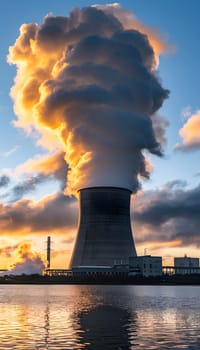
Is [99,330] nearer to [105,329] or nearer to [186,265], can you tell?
[105,329]

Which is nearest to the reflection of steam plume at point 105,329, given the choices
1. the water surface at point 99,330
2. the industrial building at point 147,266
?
the water surface at point 99,330

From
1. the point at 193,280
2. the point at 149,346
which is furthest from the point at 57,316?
the point at 193,280

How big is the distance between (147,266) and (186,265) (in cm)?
2163

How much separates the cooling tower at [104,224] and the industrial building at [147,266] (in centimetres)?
2525

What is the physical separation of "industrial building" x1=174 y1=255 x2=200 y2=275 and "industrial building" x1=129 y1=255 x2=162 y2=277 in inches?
598

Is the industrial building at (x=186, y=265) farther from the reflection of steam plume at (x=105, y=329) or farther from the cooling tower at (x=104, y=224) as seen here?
the reflection of steam plume at (x=105, y=329)

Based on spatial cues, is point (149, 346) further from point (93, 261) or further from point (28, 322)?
point (93, 261)

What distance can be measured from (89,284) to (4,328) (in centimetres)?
7796

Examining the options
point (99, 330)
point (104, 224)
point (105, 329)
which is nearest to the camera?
point (99, 330)

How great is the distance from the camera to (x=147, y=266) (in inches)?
3868

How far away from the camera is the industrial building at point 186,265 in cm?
11538

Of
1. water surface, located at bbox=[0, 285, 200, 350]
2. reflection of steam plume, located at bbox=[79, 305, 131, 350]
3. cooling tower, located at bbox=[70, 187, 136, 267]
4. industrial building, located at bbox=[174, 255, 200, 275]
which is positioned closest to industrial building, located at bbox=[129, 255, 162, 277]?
industrial building, located at bbox=[174, 255, 200, 275]

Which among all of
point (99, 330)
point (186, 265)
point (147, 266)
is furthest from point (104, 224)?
point (186, 265)

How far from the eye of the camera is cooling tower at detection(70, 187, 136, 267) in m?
64.1
